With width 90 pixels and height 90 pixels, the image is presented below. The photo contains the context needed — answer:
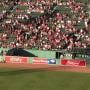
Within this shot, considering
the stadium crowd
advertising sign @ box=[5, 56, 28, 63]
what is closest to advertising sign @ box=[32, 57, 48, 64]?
advertising sign @ box=[5, 56, 28, 63]

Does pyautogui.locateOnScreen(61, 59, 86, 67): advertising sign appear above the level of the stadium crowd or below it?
below

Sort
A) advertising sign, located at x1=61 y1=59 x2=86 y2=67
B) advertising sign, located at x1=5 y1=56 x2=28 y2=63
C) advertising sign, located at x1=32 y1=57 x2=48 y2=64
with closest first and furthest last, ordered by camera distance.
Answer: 1. advertising sign, located at x1=61 y1=59 x2=86 y2=67
2. advertising sign, located at x1=32 y1=57 x2=48 y2=64
3. advertising sign, located at x1=5 y1=56 x2=28 y2=63

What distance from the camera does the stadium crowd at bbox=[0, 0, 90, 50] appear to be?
4969cm

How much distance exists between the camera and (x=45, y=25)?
5269 cm

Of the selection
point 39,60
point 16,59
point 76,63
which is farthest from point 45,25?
point 76,63

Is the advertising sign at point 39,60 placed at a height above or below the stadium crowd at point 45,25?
below

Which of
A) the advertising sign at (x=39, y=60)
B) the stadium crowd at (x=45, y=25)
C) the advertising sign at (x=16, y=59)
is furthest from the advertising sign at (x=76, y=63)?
the advertising sign at (x=16, y=59)

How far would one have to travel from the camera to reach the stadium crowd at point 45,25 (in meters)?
49.7

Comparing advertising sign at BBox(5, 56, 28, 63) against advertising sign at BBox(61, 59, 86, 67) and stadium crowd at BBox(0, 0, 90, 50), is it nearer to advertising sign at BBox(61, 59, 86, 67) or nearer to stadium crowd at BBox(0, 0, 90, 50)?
stadium crowd at BBox(0, 0, 90, 50)

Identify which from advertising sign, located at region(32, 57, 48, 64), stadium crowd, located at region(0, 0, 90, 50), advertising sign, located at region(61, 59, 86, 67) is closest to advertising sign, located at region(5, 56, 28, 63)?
advertising sign, located at region(32, 57, 48, 64)

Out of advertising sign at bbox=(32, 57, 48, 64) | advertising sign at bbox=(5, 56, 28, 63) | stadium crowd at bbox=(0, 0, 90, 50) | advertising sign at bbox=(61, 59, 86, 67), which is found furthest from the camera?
stadium crowd at bbox=(0, 0, 90, 50)

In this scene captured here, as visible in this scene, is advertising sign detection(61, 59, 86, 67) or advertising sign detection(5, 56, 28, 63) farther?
advertising sign detection(5, 56, 28, 63)

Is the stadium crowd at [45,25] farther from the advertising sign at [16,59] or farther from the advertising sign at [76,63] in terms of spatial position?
the advertising sign at [16,59]

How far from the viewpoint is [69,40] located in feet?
160
